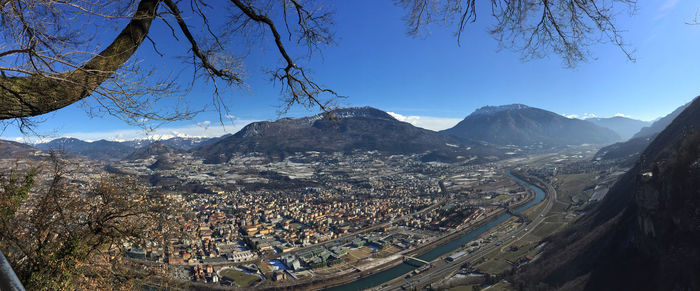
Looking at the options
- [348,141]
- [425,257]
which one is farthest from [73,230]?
[348,141]

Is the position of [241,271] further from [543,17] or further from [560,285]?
[543,17]

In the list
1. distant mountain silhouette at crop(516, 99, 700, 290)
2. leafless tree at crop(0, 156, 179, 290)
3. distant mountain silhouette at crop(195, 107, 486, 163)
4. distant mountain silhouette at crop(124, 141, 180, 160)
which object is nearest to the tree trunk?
leafless tree at crop(0, 156, 179, 290)

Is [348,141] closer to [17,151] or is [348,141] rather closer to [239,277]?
[17,151]

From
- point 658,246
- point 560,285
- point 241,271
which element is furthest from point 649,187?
point 241,271

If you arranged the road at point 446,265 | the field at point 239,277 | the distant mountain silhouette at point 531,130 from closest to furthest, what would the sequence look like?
the field at point 239,277 → the road at point 446,265 → the distant mountain silhouette at point 531,130

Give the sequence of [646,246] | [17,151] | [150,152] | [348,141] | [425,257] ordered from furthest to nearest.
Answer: [348,141], [150,152], [425,257], [17,151], [646,246]

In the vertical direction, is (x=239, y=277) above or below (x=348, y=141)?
below

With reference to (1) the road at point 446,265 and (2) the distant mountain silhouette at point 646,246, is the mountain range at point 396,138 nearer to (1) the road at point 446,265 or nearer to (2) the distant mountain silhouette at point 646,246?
(1) the road at point 446,265

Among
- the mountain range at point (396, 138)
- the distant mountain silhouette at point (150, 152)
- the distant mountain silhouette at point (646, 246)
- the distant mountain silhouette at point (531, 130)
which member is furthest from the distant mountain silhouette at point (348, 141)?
the distant mountain silhouette at point (646, 246)
